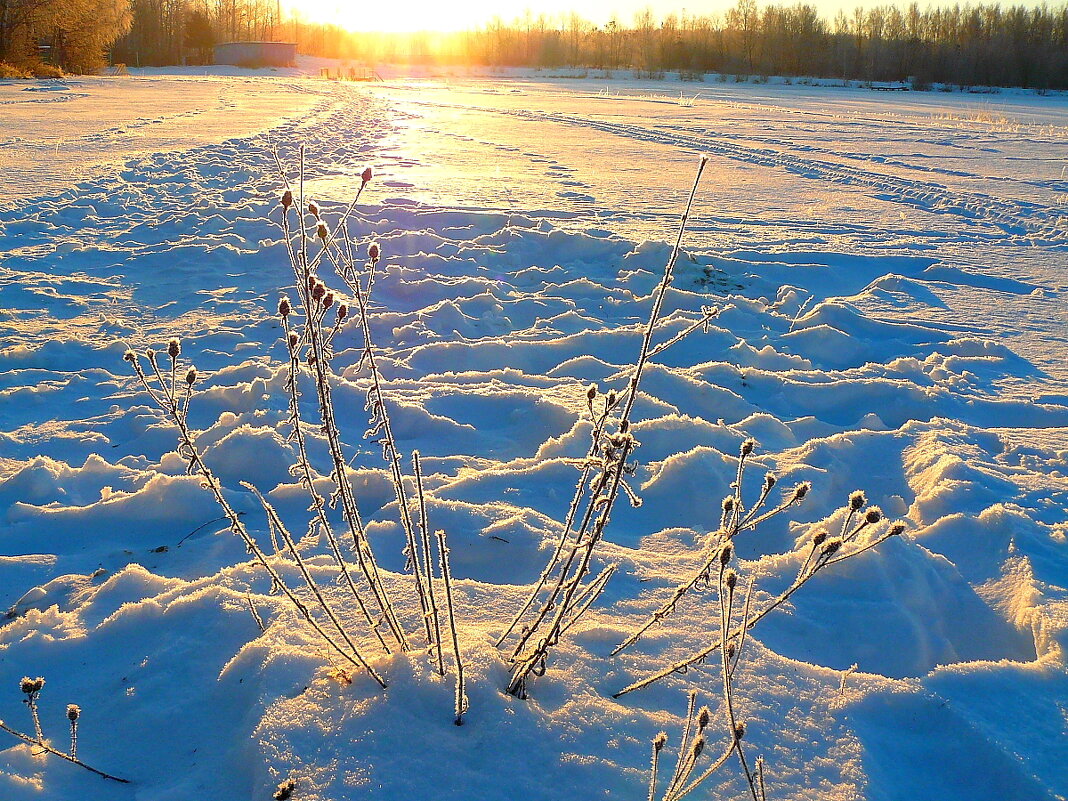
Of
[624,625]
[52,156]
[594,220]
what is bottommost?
[624,625]

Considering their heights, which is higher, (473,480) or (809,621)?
(473,480)

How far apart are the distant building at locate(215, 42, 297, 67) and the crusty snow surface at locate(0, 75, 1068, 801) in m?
58.0

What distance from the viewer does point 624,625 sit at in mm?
2045

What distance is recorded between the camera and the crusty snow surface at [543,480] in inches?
61.8

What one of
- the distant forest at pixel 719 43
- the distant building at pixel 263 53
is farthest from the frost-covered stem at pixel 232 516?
the distant building at pixel 263 53

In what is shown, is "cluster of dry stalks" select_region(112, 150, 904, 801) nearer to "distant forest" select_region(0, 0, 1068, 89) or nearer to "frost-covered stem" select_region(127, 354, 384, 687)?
"frost-covered stem" select_region(127, 354, 384, 687)

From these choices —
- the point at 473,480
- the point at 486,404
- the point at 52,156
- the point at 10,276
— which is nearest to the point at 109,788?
the point at 473,480

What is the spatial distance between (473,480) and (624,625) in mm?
1072

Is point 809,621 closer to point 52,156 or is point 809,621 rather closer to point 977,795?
point 977,795

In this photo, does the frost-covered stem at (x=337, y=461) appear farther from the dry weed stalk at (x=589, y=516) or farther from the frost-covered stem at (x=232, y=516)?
the dry weed stalk at (x=589, y=516)

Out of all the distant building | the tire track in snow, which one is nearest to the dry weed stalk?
the tire track in snow

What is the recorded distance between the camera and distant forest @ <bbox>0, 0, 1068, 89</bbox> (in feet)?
129

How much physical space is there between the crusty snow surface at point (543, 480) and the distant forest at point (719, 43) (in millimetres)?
38239

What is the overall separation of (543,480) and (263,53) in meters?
66.8
